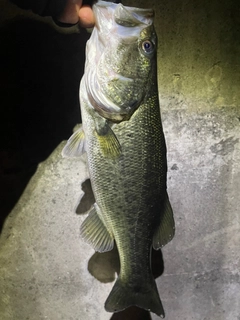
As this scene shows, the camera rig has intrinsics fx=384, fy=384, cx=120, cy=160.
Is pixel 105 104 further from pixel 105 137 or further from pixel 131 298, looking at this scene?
pixel 131 298

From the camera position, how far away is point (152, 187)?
167 centimetres

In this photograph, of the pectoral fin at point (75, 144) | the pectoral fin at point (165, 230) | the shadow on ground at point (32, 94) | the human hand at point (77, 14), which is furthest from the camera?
the shadow on ground at point (32, 94)

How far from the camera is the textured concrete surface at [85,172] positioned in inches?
77.3

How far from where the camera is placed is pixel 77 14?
1494 mm

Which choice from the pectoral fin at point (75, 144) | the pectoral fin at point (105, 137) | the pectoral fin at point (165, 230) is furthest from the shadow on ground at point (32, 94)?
the pectoral fin at point (165, 230)

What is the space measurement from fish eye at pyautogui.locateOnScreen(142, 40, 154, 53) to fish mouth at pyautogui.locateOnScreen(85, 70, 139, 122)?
0.43 feet

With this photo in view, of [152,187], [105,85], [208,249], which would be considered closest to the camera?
[105,85]

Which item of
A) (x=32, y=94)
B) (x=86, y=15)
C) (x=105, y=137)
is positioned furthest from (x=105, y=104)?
(x=32, y=94)

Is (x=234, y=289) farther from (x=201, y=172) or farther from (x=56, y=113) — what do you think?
(x=56, y=113)

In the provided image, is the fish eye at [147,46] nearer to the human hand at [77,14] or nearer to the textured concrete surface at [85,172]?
the human hand at [77,14]

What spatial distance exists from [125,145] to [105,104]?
0.61ft

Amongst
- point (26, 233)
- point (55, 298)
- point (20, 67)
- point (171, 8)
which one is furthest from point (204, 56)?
point (55, 298)

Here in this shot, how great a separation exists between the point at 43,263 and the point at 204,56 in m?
1.43

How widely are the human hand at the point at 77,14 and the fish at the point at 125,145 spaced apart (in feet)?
0.16
